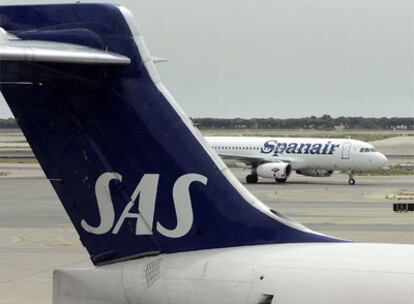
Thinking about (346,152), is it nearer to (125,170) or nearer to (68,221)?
→ (68,221)

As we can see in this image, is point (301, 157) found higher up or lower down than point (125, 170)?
lower down

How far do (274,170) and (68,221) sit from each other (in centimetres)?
2014

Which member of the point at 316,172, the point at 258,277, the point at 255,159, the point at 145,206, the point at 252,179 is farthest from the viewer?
the point at 316,172

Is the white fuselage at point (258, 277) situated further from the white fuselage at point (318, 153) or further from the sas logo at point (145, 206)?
the white fuselage at point (318, 153)

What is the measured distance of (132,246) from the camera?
7.60 m

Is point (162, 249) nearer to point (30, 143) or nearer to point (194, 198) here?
point (194, 198)

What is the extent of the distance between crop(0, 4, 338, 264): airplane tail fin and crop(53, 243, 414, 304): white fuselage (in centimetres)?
19

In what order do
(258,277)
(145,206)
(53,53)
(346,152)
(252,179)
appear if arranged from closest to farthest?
(53,53)
(258,277)
(145,206)
(346,152)
(252,179)

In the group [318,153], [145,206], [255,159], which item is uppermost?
[145,206]

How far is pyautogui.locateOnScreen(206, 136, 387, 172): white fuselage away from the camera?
48.5 meters

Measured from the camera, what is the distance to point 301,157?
162 ft

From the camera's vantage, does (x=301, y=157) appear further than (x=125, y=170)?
Yes

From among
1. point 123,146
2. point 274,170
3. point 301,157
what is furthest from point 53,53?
point 301,157

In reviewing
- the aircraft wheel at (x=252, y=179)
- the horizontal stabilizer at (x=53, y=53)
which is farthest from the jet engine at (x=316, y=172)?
the horizontal stabilizer at (x=53, y=53)
